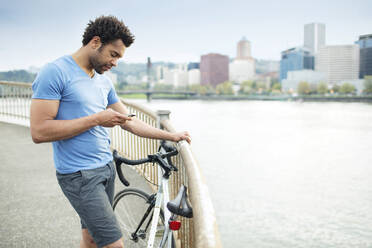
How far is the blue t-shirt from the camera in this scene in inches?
61.7

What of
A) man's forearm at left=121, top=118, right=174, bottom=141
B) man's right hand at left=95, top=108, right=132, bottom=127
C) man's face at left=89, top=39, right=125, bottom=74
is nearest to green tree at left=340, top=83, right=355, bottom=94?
man's forearm at left=121, top=118, right=174, bottom=141

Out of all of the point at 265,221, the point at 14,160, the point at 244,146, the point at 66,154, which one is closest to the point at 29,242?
the point at 66,154

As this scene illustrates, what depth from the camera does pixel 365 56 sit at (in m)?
153

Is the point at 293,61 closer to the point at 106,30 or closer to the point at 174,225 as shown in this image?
the point at 174,225

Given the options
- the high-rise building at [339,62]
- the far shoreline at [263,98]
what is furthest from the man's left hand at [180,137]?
the high-rise building at [339,62]

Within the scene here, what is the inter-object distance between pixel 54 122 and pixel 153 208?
1.14m

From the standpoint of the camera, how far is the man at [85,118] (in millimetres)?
1576

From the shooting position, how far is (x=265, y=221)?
45.9 feet

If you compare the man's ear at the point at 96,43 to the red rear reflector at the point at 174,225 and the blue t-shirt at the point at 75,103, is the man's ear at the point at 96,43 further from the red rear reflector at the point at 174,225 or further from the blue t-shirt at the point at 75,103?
the red rear reflector at the point at 174,225

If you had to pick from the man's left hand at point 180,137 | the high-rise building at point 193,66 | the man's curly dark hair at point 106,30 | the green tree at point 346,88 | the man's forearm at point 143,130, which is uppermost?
the high-rise building at point 193,66

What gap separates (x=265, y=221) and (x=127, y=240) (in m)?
11.7

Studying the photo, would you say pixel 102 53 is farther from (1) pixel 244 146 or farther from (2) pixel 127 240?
(1) pixel 244 146

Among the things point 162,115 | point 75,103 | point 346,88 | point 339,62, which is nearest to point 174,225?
point 75,103

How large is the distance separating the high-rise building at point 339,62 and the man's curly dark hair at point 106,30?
555ft
